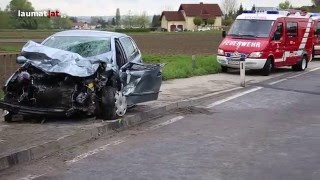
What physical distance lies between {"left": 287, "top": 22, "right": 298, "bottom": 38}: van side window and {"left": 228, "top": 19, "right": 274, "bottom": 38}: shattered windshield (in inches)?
47.3

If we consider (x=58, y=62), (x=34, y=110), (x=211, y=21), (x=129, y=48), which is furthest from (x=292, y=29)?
(x=211, y=21)

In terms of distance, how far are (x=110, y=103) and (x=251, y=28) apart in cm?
1227

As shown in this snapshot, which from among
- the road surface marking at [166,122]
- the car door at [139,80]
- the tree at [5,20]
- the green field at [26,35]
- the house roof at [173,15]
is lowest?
the road surface marking at [166,122]

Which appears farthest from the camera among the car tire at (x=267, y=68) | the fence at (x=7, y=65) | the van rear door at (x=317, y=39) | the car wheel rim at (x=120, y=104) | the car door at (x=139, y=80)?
the van rear door at (x=317, y=39)

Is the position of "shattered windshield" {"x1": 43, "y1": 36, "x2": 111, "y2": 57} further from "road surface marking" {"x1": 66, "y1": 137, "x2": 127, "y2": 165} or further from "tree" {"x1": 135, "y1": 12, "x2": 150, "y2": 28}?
"tree" {"x1": 135, "y1": 12, "x2": 150, "y2": 28}

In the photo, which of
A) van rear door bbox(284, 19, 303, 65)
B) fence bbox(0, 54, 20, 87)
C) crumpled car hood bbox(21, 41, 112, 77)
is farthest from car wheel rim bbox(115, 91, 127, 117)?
van rear door bbox(284, 19, 303, 65)

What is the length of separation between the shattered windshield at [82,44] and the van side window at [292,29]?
12.3m

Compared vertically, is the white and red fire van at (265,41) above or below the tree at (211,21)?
below

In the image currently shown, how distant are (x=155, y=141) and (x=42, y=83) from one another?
217 cm

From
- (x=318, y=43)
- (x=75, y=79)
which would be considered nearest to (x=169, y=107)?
(x=75, y=79)

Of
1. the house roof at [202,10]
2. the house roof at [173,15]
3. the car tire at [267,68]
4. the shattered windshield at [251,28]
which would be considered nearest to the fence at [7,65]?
the shattered windshield at [251,28]

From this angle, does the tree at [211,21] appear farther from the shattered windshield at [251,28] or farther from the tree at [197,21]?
the shattered windshield at [251,28]

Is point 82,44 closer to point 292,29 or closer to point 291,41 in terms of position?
point 291,41

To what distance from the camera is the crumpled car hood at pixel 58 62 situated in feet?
28.1
